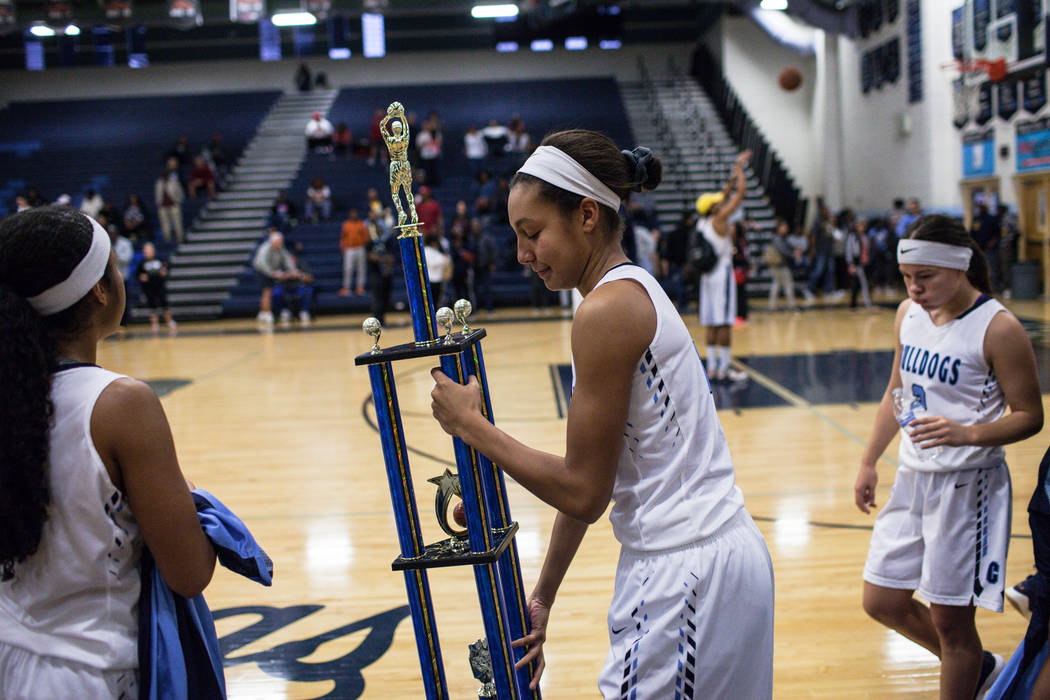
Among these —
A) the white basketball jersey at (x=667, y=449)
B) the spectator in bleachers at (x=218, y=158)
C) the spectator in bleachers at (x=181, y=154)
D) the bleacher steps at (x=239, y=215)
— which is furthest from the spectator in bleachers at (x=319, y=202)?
the white basketball jersey at (x=667, y=449)

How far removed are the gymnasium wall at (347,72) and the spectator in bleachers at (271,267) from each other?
12.0 meters

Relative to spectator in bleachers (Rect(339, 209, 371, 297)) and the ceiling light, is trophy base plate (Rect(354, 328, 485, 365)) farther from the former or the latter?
the ceiling light

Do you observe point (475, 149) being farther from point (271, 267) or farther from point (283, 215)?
point (271, 267)

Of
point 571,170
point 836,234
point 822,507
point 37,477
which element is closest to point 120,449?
point 37,477

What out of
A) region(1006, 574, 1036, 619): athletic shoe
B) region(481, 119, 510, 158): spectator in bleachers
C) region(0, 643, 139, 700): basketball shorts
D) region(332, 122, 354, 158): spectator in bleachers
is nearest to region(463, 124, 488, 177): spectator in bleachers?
region(481, 119, 510, 158): spectator in bleachers

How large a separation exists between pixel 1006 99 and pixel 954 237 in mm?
13725

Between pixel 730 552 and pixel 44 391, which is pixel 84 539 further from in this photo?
pixel 730 552

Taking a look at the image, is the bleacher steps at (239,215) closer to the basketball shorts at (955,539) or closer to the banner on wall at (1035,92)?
the banner on wall at (1035,92)

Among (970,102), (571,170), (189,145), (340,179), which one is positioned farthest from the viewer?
(189,145)

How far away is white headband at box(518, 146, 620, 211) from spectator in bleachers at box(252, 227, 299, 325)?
1448 centimetres

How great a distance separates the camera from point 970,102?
1528cm

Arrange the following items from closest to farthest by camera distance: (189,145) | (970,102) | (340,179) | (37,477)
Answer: (37,477)
(970,102)
(340,179)
(189,145)

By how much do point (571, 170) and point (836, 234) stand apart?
15625mm

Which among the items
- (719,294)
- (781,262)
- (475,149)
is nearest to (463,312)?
(719,294)
